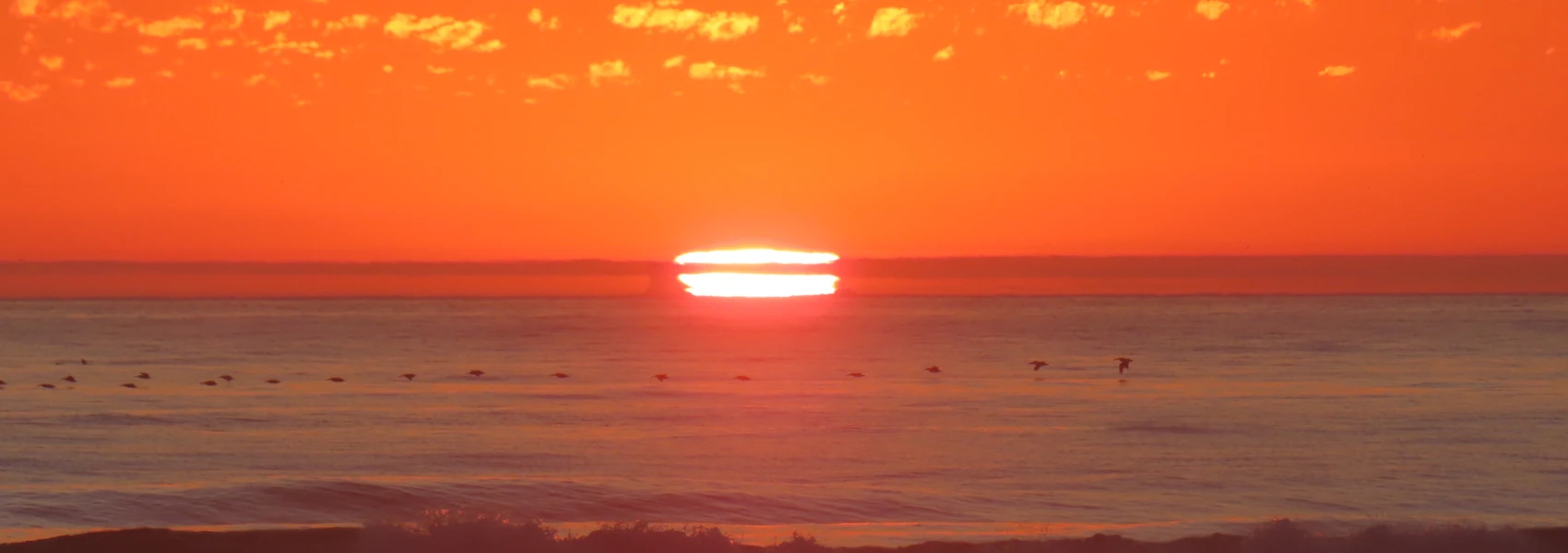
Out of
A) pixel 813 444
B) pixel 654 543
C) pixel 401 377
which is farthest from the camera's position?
pixel 401 377

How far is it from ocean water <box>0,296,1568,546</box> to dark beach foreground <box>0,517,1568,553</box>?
4.65 meters

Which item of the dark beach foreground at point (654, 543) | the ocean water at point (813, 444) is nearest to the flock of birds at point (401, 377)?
the ocean water at point (813, 444)

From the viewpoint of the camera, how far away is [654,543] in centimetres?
1667

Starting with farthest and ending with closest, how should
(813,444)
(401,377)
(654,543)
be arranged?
1. (401,377)
2. (813,444)
3. (654,543)

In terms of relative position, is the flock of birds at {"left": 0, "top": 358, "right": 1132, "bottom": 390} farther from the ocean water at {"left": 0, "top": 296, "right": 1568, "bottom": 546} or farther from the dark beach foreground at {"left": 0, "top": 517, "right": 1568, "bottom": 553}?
the dark beach foreground at {"left": 0, "top": 517, "right": 1568, "bottom": 553}

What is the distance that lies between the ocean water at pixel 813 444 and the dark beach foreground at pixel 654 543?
4648 mm

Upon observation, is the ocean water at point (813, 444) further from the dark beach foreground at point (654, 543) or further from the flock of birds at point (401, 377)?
the dark beach foreground at point (654, 543)

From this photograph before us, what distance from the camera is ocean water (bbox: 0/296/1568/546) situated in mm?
26266

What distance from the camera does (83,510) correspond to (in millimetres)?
25625

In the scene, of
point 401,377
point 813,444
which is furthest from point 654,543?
point 401,377

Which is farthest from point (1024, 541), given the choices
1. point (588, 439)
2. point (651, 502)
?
point (588, 439)

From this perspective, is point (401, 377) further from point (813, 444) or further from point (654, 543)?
point (654, 543)

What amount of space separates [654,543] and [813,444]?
20941 mm

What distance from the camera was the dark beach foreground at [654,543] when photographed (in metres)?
16.4
